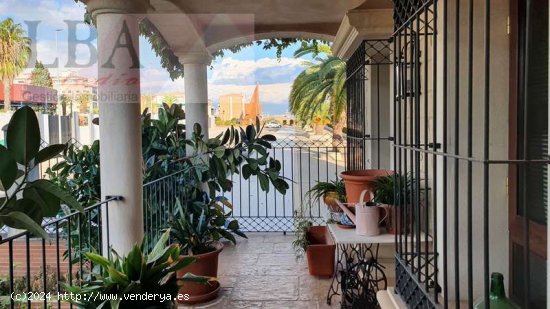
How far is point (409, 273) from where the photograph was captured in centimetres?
161

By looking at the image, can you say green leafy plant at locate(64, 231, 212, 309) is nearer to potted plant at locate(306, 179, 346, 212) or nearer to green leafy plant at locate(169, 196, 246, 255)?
green leafy plant at locate(169, 196, 246, 255)

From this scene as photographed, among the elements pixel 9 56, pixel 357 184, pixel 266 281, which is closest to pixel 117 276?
pixel 357 184

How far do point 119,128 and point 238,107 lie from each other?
139 inches

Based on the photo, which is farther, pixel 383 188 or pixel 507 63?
pixel 383 188

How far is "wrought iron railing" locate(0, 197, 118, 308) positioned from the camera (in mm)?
1497

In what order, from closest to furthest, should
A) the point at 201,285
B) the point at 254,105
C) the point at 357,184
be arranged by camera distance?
the point at 357,184 → the point at 201,285 → the point at 254,105

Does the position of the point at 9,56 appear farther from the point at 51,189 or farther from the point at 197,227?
the point at 51,189

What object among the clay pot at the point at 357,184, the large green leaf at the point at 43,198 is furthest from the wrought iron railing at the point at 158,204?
the large green leaf at the point at 43,198

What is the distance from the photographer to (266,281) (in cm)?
330

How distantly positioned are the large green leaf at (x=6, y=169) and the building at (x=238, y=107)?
13.6 ft

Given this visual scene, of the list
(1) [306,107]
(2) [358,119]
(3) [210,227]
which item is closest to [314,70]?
(1) [306,107]

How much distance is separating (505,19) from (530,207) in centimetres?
67

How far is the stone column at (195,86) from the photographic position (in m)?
4.23

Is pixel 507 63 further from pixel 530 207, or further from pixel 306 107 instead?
pixel 306 107
